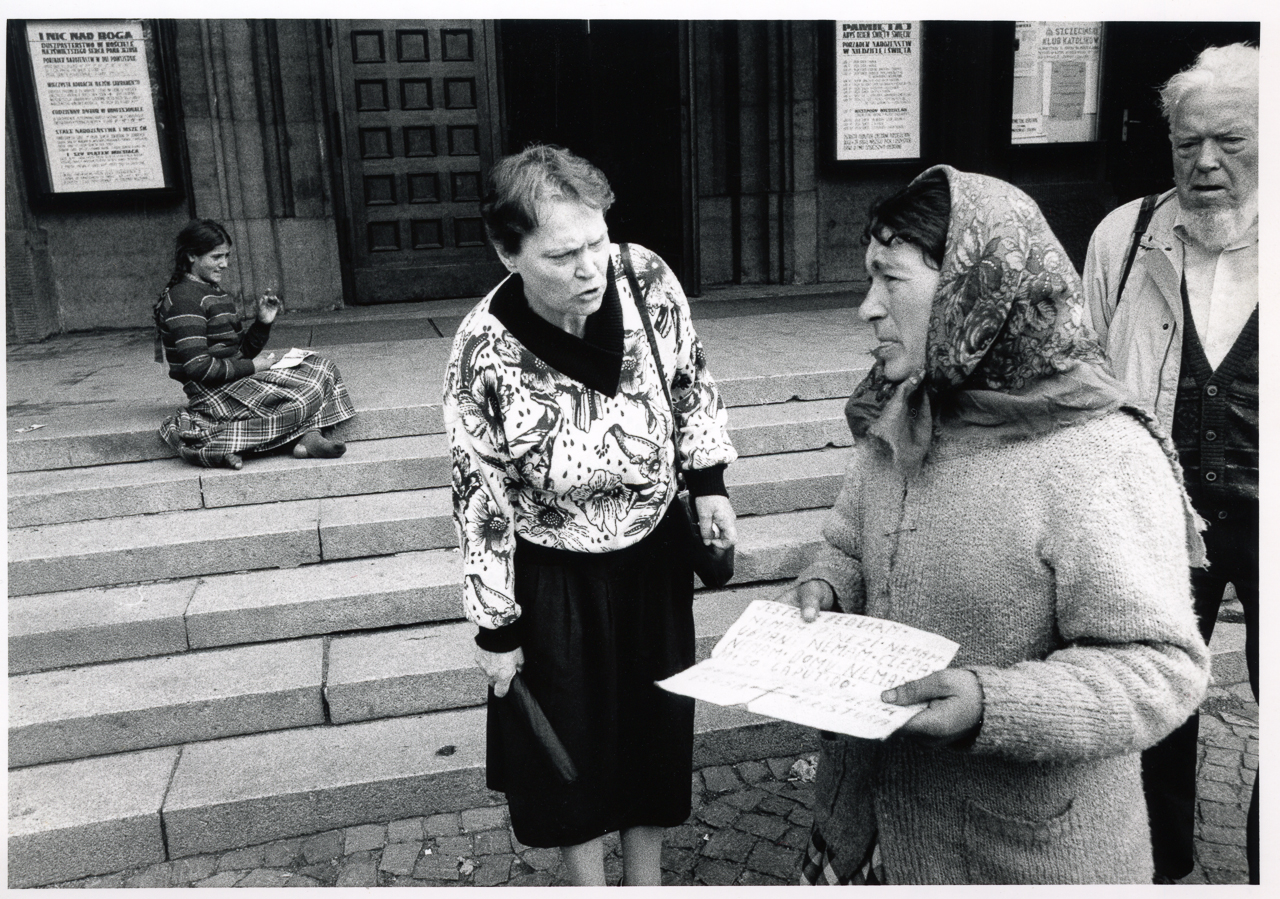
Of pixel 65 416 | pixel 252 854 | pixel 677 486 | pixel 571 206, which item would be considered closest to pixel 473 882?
pixel 252 854

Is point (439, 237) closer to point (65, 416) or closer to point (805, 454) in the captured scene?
point (65, 416)

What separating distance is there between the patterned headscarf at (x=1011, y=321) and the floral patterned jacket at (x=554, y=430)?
0.77 meters

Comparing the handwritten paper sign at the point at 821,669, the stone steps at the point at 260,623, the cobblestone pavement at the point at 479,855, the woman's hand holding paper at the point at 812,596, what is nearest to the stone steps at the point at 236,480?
the stone steps at the point at 260,623

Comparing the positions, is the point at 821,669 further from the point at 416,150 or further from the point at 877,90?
the point at 877,90

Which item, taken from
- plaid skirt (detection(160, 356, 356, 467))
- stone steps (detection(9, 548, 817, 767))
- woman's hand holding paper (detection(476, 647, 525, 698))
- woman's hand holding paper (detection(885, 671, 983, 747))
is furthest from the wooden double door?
woman's hand holding paper (detection(885, 671, 983, 747))

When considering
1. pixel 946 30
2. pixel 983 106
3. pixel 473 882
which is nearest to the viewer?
pixel 473 882

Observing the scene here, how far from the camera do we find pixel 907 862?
5.87 feet

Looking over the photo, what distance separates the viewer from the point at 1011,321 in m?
1.54

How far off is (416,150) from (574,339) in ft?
20.5

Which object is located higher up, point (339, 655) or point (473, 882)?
point (339, 655)

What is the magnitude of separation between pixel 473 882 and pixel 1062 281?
2410 millimetres

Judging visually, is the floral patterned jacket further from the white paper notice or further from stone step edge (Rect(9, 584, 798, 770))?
A: the white paper notice

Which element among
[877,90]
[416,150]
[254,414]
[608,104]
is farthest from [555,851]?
[877,90]
